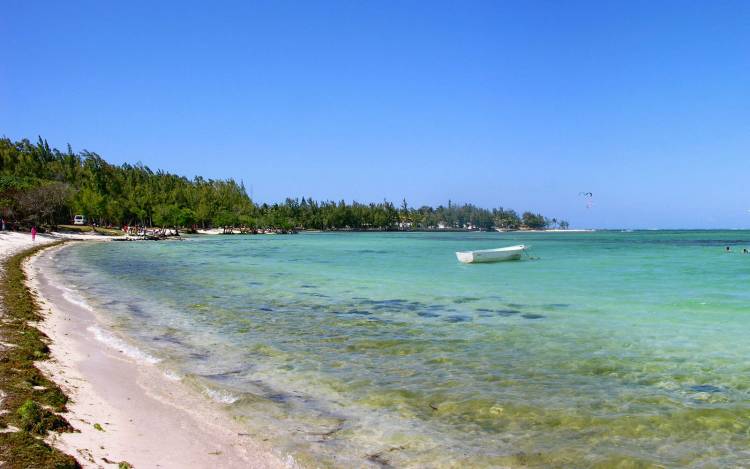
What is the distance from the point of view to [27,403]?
614 cm

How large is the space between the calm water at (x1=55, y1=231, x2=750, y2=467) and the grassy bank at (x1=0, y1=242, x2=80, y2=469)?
221 centimetres

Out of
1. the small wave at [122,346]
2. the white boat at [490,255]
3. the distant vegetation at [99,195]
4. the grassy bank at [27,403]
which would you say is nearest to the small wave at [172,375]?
the small wave at [122,346]

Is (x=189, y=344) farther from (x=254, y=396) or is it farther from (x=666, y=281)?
(x=666, y=281)

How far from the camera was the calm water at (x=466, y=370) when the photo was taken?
6625mm

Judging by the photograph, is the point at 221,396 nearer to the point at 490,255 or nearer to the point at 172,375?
the point at 172,375

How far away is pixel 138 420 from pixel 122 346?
17.5ft

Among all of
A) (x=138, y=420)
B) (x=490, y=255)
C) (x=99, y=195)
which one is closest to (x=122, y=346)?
(x=138, y=420)

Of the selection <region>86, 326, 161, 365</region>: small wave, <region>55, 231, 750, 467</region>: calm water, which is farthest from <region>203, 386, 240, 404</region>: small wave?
<region>86, 326, 161, 365</region>: small wave

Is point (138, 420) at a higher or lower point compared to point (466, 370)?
higher

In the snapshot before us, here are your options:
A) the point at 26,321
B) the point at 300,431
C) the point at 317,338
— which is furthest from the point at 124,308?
the point at 300,431

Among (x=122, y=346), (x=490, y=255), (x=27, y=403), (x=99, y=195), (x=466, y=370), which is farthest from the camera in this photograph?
(x=99, y=195)

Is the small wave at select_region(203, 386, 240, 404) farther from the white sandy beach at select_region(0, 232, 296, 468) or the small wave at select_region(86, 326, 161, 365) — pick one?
the small wave at select_region(86, 326, 161, 365)

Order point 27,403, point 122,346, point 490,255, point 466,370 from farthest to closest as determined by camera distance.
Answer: point 490,255
point 122,346
point 466,370
point 27,403

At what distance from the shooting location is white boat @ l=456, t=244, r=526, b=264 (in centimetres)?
4378
